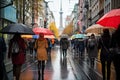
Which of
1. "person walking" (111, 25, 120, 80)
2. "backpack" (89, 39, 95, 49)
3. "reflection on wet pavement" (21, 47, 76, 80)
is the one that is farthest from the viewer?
"backpack" (89, 39, 95, 49)

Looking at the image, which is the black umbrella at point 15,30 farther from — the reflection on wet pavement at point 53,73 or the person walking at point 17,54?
the reflection on wet pavement at point 53,73

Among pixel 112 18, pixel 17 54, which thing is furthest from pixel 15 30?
pixel 112 18

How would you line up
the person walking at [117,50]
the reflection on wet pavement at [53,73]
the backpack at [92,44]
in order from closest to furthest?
the person walking at [117,50] → the reflection on wet pavement at [53,73] → the backpack at [92,44]

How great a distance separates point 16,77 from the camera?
1367cm

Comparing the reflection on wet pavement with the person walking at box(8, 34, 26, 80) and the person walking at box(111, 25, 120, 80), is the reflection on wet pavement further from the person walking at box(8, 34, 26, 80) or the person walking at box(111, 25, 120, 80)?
the person walking at box(111, 25, 120, 80)

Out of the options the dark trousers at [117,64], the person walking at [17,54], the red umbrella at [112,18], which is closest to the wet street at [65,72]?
the person walking at [17,54]

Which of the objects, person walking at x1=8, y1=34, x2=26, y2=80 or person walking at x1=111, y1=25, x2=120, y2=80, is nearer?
person walking at x1=111, y1=25, x2=120, y2=80

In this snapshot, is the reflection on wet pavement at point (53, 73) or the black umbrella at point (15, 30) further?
the reflection on wet pavement at point (53, 73)

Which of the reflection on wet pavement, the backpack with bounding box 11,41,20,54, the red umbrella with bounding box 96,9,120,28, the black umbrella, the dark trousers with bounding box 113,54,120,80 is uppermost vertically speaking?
the red umbrella with bounding box 96,9,120,28

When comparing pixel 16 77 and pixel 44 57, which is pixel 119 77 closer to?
pixel 16 77

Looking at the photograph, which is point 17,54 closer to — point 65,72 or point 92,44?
point 65,72

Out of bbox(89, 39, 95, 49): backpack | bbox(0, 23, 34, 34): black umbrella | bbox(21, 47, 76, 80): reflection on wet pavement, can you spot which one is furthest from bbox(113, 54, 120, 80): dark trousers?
bbox(89, 39, 95, 49): backpack

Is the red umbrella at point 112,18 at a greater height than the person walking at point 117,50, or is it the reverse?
the red umbrella at point 112,18

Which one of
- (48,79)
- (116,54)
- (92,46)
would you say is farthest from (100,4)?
(116,54)
